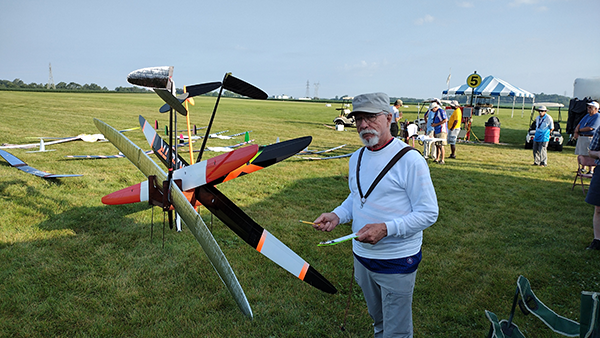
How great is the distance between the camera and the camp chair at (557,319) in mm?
1496

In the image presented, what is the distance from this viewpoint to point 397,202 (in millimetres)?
2076

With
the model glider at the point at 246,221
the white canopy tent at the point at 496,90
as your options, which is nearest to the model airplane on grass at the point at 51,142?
the model glider at the point at 246,221

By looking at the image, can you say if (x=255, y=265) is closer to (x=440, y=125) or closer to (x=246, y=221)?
(x=246, y=221)

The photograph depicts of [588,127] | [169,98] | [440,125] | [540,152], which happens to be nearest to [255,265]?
[169,98]

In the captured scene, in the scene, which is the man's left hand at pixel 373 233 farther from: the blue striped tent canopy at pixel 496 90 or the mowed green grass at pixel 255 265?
the blue striped tent canopy at pixel 496 90

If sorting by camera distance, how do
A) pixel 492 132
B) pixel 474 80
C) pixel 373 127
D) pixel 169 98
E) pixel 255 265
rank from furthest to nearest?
pixel 474 80
pixel 492 132
pixel 255 265
pixel 169 98
pixel 373 127

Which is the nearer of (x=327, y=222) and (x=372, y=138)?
(x=372, y=138)

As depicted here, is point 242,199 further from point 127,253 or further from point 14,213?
point 14,213

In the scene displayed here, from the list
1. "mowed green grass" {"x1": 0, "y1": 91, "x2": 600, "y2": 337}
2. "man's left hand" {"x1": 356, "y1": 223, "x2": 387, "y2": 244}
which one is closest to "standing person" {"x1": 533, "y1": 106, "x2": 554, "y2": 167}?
"mowed green grass" {"x1": 0, "y1": 91, "x2": 600, "y2": 337}

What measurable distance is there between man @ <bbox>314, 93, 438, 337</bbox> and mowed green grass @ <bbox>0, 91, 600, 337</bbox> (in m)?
1.19

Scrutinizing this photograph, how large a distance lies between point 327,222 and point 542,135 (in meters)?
10.3

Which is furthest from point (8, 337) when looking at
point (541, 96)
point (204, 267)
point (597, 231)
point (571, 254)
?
point (541, 96)

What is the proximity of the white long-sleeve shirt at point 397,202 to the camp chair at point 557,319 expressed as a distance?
0.62m

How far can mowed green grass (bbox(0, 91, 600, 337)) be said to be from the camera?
317 cm
